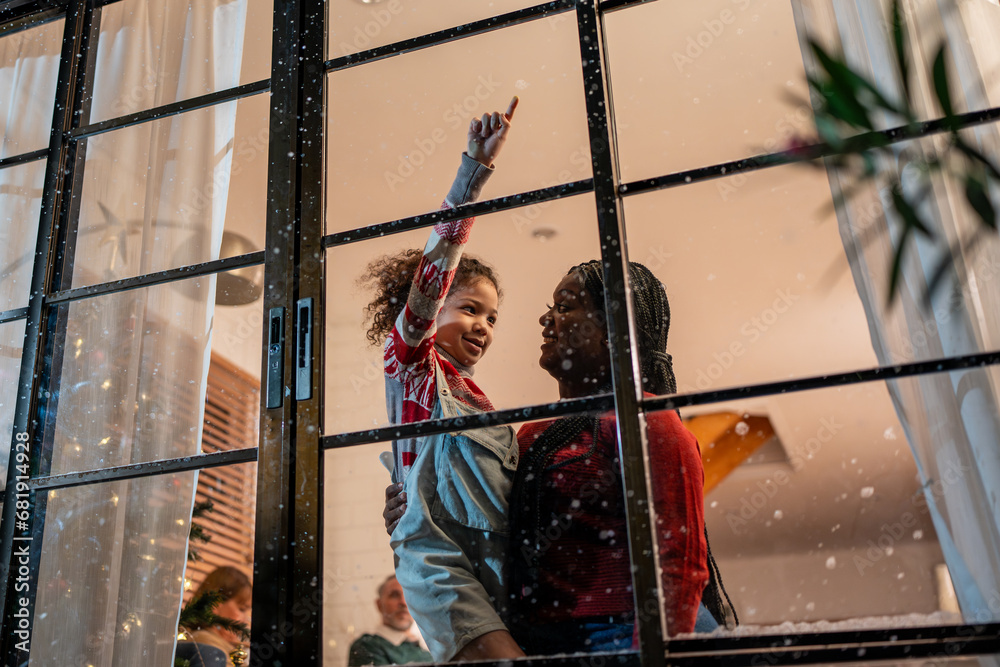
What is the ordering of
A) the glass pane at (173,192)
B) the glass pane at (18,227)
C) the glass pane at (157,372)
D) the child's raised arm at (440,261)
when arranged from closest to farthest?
the child's raised arm at (440,261)
the glass pane at (157,372)
the glass pane at (173,192)
the glass pane at (18,227)

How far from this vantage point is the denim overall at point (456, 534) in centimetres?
142

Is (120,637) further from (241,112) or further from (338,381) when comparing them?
(241,112)

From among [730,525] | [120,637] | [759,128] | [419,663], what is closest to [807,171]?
[759,128]

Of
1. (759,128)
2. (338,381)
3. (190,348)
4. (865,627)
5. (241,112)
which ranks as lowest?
(865,627)

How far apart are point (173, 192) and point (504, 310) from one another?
0.88 meters

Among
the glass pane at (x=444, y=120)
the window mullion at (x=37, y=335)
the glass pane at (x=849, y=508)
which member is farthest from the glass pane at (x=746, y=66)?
the window mullion at (x=37, y=335)

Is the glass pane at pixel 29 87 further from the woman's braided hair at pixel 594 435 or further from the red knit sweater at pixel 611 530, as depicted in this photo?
the red knit sweater at pixel 611 530

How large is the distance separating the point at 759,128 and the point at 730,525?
720 millimetres

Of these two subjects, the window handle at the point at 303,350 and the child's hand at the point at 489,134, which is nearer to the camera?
the window handle at the point at 303,350

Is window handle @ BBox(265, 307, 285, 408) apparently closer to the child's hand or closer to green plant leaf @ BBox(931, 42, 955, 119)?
the child's hand

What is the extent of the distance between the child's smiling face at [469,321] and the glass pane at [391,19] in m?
0.62

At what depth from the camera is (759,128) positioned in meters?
1.57

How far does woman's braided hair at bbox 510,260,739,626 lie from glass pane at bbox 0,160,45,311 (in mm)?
1281

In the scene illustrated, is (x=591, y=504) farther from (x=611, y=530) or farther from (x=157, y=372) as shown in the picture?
(x=157, y=372)
